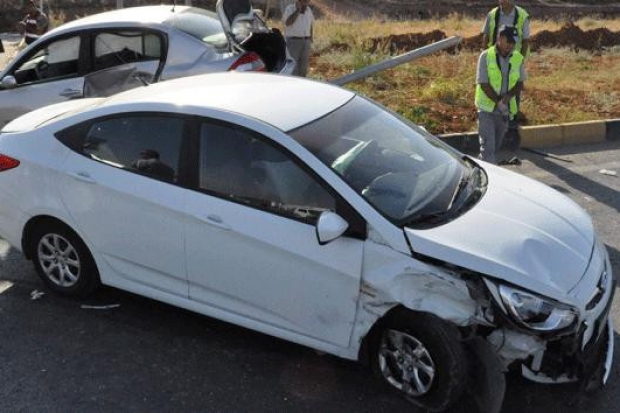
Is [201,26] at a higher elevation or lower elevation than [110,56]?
higher

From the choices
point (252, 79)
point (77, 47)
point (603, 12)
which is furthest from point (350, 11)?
point (252, 79)

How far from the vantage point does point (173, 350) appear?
14.7 ft

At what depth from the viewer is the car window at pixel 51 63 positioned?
7820mm

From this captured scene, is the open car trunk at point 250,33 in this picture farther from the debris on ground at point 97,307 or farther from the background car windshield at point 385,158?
the debris on ground at point 97,307

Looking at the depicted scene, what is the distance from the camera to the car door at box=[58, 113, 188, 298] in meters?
4.39

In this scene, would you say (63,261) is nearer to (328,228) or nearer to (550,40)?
(328,228)

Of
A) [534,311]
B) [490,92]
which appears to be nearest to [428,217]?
[534,311]

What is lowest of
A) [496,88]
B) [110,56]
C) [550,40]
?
[550,40]

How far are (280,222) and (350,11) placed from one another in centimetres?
3797

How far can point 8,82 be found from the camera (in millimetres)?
7730

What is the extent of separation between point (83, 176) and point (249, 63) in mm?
3685

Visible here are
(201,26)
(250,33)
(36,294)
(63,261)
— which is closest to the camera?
(63,261)

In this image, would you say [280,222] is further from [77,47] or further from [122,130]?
[77,47]

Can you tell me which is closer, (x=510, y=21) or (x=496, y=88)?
(x=496, y=88)
